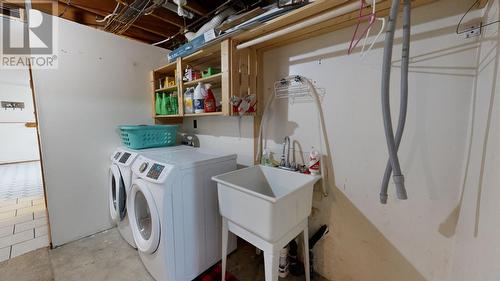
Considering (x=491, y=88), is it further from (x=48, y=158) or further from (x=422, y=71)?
(x=48, y=158)

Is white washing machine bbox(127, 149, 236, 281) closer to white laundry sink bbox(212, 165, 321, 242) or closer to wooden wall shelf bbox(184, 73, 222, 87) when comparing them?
white laundry sink bbox(212, 165, 321, 242)

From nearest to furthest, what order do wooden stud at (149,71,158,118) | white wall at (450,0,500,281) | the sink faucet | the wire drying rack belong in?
white wall at (450,0,500,281) < the wire drying rack < the sink faucet < wooden stud at (149,71,158,118)

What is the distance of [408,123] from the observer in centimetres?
105

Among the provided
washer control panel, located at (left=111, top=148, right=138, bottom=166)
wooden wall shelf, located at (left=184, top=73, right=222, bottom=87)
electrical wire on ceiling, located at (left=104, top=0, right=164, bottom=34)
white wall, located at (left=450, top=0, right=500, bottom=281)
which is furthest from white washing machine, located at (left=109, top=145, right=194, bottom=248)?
white wall, located at (left=450, top=0, right=500, bottom=281)

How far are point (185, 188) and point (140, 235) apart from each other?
63 centimetres

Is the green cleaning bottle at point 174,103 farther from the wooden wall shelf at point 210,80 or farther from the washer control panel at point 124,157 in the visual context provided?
the washer control panel at point 124,157

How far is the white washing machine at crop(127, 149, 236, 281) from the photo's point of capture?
49.4 inches

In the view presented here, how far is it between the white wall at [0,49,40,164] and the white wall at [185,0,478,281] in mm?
6498

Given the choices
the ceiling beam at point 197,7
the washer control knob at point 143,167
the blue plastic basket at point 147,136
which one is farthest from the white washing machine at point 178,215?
the ceiling beam at point 197,7

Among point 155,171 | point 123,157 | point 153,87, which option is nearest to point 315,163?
point 155,171

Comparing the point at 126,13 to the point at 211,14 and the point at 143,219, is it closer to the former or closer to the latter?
the point at 211,14

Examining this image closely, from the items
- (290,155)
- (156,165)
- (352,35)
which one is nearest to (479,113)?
(352,35)

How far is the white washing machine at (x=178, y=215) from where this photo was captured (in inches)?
49.4

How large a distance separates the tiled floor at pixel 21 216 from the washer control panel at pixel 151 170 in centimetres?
136
